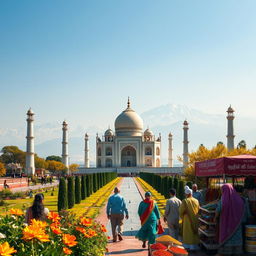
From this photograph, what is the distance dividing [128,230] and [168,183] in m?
7.68

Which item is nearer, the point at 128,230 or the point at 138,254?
the point at 138,254

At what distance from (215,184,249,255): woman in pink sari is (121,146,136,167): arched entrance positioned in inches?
2226

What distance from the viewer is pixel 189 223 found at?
7.27m

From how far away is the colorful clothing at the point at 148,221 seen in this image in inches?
292

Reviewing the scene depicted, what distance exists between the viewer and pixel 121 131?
62.4 m

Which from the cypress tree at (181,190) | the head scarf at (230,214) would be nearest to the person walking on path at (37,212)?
the head scarf at (230,214)

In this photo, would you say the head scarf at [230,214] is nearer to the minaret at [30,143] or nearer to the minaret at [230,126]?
the minaret at [230,126]

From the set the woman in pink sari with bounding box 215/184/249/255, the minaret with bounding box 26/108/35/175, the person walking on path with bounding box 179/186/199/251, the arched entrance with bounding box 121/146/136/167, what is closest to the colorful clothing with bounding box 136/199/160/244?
the person walking on path with bounding box 179/186/199/251

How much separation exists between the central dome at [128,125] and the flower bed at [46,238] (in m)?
56.9

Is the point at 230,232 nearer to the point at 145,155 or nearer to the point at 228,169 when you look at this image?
the point at 228,169

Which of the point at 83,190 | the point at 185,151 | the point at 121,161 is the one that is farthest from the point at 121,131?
the point at 83,190

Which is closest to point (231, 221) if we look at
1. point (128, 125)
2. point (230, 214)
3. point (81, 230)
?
point (230, 214)

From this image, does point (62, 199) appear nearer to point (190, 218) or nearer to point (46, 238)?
point (190, 218)

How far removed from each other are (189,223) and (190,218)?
0.09 meters
